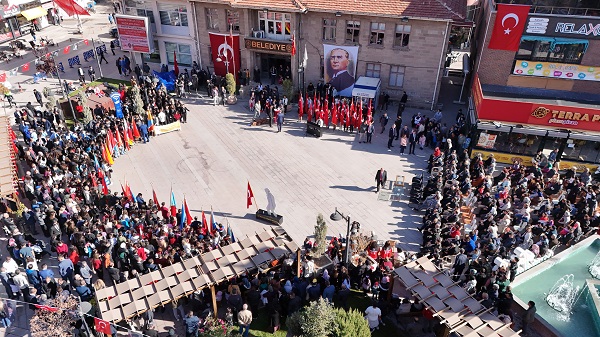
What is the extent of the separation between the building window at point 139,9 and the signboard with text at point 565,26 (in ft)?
86.5

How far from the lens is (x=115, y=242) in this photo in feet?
56.8

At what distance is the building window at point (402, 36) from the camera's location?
29520 mm

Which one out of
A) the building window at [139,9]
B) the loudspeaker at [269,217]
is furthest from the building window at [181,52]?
the loudspeaker at [269,217]

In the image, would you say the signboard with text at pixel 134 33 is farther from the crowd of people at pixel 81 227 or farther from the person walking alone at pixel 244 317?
the person walking alone at pixel 244 317

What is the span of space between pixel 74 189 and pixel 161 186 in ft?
14.2

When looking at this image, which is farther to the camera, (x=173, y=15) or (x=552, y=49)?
(x=173, y=15)

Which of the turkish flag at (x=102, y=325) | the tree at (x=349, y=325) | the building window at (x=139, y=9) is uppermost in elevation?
the building window at (x=139, y=9)

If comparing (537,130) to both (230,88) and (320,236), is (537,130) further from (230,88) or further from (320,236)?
(230,88)

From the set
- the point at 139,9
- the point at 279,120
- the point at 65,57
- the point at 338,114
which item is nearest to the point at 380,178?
the point at 338,114

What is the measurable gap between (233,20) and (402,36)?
12235 millimetres

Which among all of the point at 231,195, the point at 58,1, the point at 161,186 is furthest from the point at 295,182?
the point at 58,1

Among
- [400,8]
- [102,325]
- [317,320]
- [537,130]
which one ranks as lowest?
[102,325]

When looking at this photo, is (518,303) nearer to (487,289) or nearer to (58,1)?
(487,289)

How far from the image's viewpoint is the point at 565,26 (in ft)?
79.9
